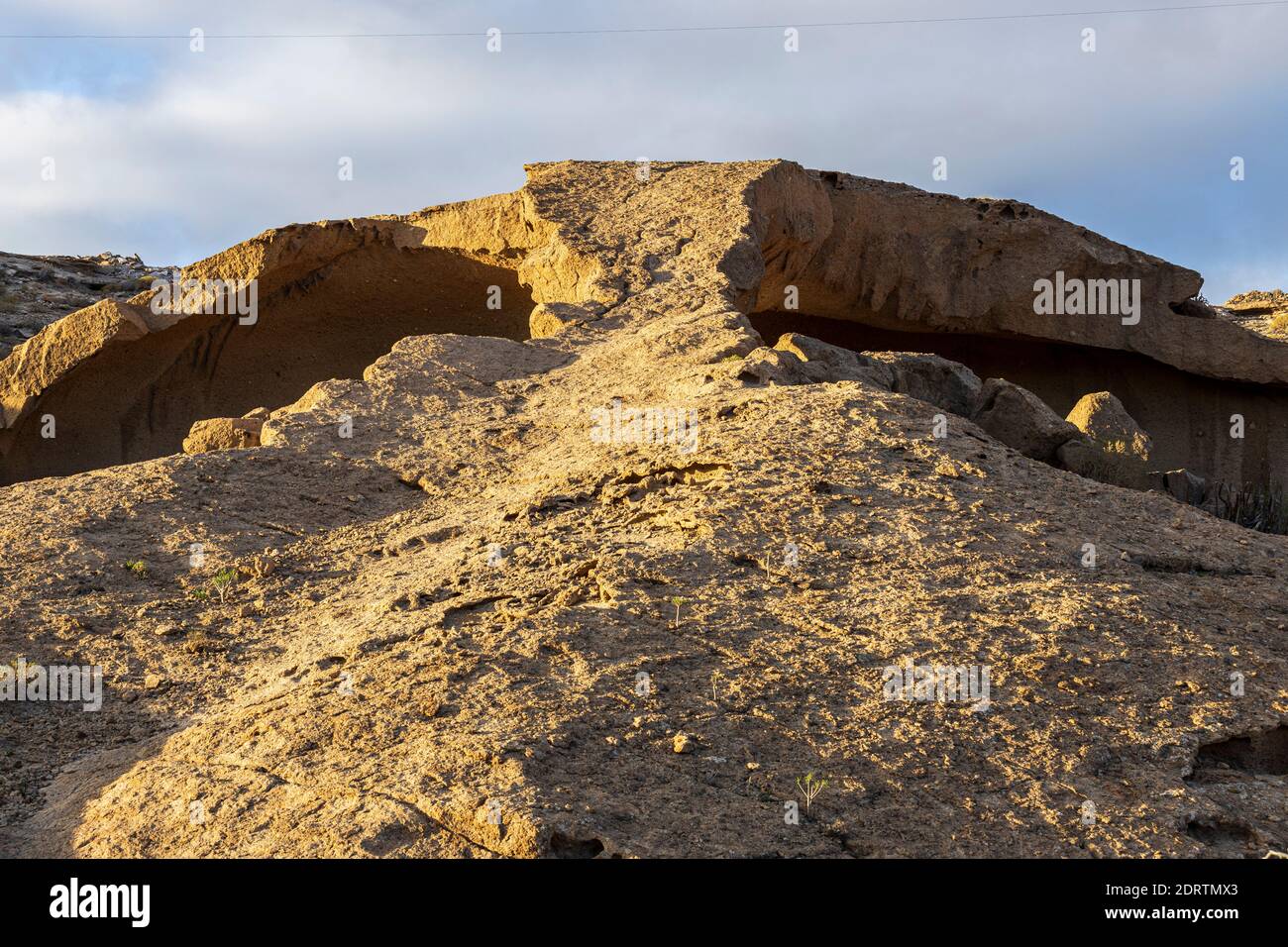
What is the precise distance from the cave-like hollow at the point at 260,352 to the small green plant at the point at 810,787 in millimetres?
6857

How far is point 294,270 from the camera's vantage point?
1064cm

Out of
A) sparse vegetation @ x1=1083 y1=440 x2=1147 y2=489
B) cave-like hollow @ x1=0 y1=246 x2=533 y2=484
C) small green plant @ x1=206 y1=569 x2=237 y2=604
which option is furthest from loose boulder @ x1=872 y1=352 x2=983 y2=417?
small green plant @ x1=206 y1=569 x2=237 y2=604

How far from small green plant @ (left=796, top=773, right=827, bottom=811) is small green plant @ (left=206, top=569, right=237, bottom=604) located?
295 cm

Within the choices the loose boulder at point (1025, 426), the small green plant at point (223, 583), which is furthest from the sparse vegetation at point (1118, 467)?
the small green plant at point (223, 583)

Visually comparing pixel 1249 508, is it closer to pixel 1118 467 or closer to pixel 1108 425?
pixel 1108 425

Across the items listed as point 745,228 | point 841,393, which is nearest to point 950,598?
point 841,393

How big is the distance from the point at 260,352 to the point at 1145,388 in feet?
27.0

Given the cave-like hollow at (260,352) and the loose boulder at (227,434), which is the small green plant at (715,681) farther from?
the cave-like hollow at (260,352)

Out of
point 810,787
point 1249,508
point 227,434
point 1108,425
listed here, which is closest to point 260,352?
point 227,434

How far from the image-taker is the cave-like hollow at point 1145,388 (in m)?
12.4

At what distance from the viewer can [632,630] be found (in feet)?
15.8

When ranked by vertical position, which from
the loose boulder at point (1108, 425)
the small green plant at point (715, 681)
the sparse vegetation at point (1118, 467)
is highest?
the loose boulder at point (1108, 425)
